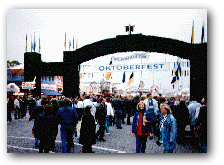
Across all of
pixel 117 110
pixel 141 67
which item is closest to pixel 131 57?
pixel 141 67

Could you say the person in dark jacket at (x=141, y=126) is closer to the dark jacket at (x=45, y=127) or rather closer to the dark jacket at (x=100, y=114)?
the dark jacket at (x=45, y=127)

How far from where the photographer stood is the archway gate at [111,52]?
12.3m

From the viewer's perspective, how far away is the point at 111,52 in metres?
14.2

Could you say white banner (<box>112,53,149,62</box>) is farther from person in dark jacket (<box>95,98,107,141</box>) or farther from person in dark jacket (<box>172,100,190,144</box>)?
person in dark jacket (<box>172,100,190,144</box>)

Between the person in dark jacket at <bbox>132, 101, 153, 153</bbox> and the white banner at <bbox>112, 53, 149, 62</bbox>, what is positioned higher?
the white banner at <bbox>112, 53, 149, 62</bbox>

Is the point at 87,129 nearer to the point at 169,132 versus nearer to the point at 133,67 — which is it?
the point at 169,132

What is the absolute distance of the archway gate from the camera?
1233 centimetres

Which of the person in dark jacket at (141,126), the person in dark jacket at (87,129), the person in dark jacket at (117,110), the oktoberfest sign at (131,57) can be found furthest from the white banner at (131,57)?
the person in dark jacket at (87,129)

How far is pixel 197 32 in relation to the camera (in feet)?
27.7

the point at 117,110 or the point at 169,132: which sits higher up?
the point at 169,132

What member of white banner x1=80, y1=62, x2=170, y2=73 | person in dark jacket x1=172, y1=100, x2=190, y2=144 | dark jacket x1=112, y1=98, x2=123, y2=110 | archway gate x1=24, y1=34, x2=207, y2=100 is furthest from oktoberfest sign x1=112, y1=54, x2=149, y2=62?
person in dark jacket x1=172, y1=100, x2=190, y2=144

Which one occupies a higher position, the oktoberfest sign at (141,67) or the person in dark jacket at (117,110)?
the oktoberfest sign at (141,67)

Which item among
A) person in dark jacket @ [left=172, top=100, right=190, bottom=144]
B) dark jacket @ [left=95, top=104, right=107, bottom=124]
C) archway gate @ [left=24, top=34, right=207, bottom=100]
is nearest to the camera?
person in dark jacket @ [left=172, top=100, right=190, bottom=144]
